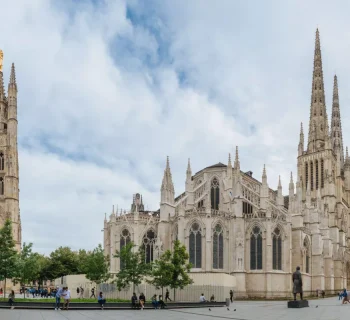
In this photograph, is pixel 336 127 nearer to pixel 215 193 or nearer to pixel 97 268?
pixel 215 193

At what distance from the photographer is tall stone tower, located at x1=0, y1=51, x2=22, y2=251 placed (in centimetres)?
8931

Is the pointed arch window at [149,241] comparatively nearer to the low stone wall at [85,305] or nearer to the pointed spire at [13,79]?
the low stone wall at [85,305]

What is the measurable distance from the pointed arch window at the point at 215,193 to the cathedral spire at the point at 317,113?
3783 centimetres

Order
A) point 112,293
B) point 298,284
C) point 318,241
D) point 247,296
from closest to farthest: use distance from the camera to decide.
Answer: point 298,284 < point 112,293 < point 247,296 < point 318,241

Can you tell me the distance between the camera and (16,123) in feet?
312

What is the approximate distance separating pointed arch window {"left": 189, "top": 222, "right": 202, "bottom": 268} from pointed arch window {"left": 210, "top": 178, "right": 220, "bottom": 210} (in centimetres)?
828

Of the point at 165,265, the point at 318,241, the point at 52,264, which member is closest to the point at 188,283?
the point at 165,265

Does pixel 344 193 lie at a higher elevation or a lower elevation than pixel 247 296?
higher

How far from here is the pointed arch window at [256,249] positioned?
6081 cm

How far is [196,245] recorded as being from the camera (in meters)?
59.9

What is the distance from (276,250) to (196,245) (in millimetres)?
8686

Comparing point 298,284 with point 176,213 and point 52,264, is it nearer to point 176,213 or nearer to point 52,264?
point 176,213

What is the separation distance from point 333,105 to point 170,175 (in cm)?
6177

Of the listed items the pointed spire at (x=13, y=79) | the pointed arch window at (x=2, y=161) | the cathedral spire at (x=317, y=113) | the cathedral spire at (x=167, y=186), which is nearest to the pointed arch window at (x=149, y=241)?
the cathedral spire at (x=167, y=186)
